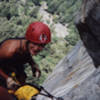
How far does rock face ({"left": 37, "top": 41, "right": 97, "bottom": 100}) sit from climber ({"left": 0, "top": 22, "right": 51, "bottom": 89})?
1.14 metres

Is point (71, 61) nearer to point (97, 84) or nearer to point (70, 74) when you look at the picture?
point (70, 74)

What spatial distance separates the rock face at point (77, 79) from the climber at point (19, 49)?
114 centimetres

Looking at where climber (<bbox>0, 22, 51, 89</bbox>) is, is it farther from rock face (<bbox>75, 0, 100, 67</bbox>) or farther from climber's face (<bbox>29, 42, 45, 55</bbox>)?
rock face (<bbox>75, 0, 100, 67</bbox>)

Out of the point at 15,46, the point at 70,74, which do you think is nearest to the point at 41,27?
the point at 15,46

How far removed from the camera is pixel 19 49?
443 cm

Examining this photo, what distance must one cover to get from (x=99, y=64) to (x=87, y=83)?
2.72 feet

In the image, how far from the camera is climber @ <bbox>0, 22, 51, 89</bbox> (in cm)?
429

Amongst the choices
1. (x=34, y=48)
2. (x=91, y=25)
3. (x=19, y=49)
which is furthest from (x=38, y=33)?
(x=91, y=25)

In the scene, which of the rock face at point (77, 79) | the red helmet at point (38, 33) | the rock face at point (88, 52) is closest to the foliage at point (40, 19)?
the rock face at point (77, 79)

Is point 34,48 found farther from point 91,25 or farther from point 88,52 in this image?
point 88,52

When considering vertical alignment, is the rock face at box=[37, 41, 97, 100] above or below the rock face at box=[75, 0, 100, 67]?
below

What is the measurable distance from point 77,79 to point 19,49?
2.20 meters

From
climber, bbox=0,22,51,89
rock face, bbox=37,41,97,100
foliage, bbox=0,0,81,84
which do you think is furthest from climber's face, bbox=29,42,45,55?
foliage, bbox=0,0,81,84

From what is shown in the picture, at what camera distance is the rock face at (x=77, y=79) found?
A: 4.13 meters
